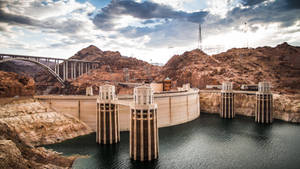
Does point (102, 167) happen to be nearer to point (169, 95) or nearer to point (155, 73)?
point (169, 95)

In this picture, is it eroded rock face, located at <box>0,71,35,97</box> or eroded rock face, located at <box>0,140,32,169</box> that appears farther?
eroded rock face, located at <box>0,71,35,97</box>

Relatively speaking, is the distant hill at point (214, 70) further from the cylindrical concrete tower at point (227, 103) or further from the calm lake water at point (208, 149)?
the calm lake water at point (208, 149)

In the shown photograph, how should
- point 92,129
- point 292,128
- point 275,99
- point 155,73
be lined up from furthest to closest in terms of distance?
point 155,73 < point 275,99 < point 292,128 < point 92,129

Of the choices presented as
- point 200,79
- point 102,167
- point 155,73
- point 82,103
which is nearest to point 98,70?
point 155,73

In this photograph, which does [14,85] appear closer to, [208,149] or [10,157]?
[10,157]

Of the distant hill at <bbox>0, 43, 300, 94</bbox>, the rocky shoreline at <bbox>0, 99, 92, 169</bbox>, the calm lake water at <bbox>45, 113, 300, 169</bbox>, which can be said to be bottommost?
the calm lake water at <bbox>45, 113, 300, 169</bbox>

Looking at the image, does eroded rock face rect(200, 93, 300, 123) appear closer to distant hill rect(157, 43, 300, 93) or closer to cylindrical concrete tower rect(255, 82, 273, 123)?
cylindrical concrete tower rect(255, 82, 273, 123)

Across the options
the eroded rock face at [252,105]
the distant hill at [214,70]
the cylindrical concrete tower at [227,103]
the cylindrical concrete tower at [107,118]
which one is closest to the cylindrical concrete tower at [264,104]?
the eroded rock face at [252,105]

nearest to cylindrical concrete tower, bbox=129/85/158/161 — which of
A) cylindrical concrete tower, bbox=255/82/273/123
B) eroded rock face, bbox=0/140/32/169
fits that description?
eroded rock face, bbox=0/140/32/169
